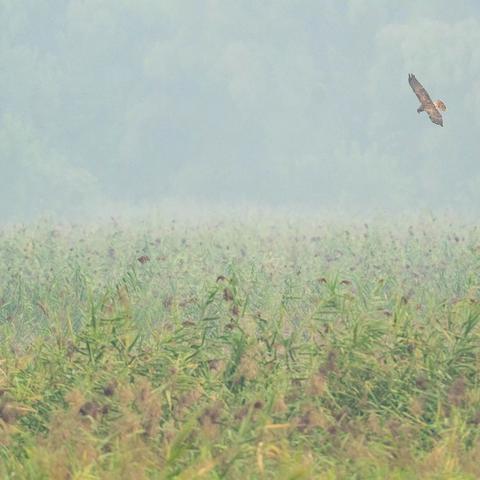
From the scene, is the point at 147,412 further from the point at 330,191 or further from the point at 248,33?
the point at 248,33

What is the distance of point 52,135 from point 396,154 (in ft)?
48.3

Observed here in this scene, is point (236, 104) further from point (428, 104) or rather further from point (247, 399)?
point (247, 399)

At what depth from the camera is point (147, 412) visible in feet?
25.5

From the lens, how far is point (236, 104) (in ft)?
183

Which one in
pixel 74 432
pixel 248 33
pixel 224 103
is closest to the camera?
pixel 74 432

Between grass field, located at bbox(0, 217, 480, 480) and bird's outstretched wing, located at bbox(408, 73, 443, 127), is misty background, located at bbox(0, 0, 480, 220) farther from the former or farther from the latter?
grass field, located at bbox(0, 217, 480, 480)

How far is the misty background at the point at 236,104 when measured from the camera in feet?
157

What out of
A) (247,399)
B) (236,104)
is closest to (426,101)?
(247,399)

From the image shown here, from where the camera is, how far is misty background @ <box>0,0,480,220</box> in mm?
47906

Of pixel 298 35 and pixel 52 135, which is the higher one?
pixel 298 35

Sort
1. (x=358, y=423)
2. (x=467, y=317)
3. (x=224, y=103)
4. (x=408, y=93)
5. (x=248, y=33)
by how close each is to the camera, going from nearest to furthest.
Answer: (x=358, y=423)
(x=467, y=317)
(x=408, y=93)
(x=224, y=103)
(x=248, y=33)

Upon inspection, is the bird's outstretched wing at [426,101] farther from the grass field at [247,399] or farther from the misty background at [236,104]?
the misty background at [236,104]

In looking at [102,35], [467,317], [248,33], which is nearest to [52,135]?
[102,35]

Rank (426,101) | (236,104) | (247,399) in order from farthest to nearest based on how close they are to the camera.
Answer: (236,104), (426,101), (247,399)
